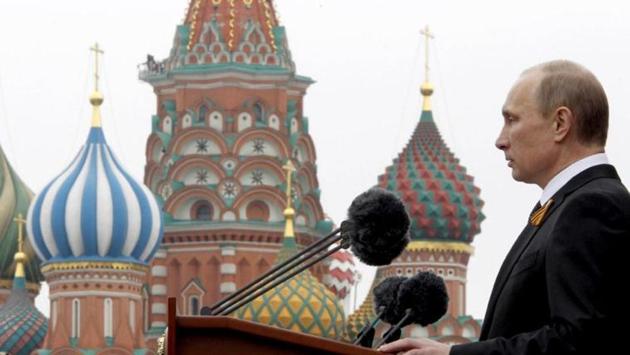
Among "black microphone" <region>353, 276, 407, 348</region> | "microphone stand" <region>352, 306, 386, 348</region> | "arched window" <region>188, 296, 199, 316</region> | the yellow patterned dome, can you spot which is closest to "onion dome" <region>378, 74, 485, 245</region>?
"arched window" <region>188, 296, 199, 316</region>

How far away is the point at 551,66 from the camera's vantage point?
Answer: 442 centimetres

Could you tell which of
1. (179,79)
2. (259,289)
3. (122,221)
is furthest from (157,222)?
(259,289)

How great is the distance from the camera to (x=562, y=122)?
4.37 m

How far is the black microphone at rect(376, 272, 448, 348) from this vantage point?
4.75 meters

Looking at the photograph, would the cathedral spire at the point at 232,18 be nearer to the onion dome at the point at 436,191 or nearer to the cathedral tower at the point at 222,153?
the cathedral tower at the point at 222,153

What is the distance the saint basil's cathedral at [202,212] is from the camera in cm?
5331

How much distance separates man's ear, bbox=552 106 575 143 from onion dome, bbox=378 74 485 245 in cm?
5357

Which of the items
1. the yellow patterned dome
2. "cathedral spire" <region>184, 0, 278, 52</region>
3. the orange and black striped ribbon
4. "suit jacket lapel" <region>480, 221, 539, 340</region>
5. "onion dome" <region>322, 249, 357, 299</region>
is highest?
"cathedral spire" <region>184, 0, 278, 52</region>

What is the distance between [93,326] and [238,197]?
4.42 m

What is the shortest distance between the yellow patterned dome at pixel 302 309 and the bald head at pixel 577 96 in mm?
45708

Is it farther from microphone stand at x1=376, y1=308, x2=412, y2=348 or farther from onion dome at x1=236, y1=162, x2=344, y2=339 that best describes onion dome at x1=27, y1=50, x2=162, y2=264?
microphone stand at x1=376, y1=308, x2=412, y2=348

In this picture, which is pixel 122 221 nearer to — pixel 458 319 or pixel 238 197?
pixel 238 197

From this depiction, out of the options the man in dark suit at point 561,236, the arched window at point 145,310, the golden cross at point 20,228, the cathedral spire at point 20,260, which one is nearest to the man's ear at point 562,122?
the man in dark suit at point 561,236

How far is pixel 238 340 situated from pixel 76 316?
49784mm
